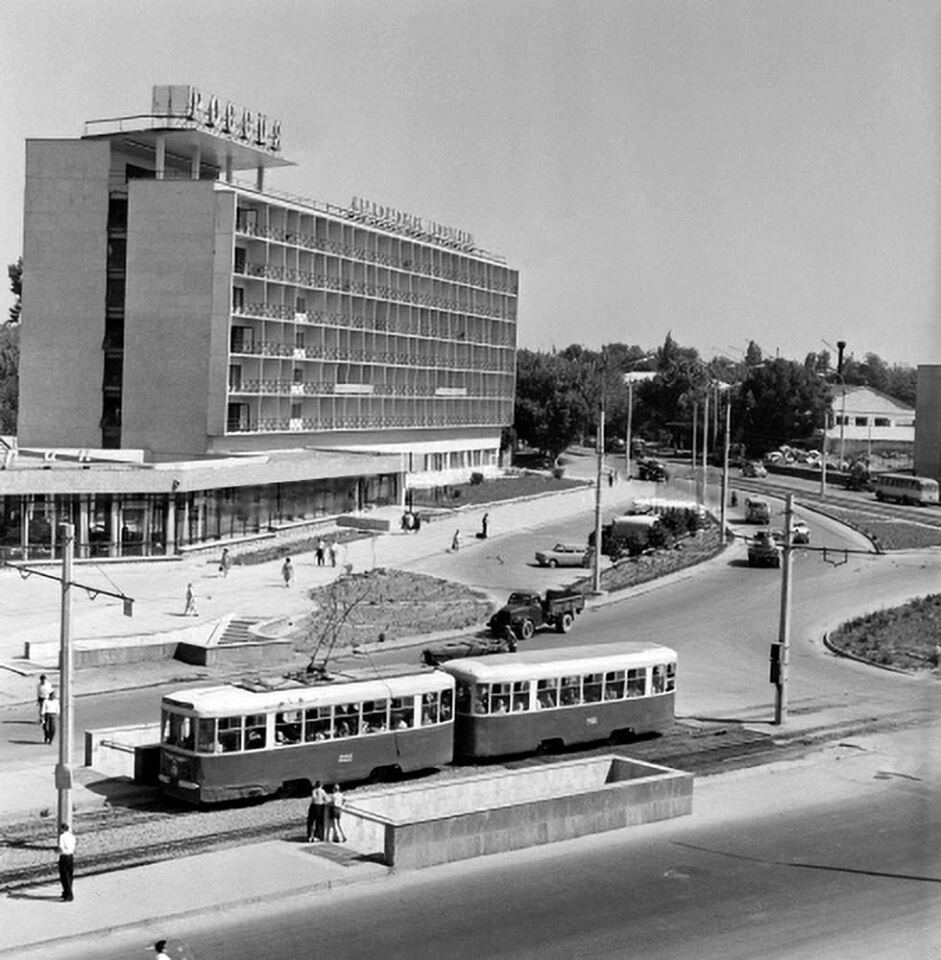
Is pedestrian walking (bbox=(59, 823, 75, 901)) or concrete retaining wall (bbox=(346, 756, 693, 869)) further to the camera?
concrete retaining wall (bbox=(346, 756, 693, 869))

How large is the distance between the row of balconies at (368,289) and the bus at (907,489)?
3406 cm

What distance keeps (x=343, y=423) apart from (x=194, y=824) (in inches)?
2962

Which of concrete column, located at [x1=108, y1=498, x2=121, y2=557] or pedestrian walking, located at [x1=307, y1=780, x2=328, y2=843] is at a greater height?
concrete column, located at [x1=108, y1=498, x2=121, y2=557]

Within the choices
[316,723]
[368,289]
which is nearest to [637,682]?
[316,723]

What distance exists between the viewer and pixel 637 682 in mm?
39812

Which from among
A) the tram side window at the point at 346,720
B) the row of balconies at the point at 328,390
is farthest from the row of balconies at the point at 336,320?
the tram side window at the point at 346,720

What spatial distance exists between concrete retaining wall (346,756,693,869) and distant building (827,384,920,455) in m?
148

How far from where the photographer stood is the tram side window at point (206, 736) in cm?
3138

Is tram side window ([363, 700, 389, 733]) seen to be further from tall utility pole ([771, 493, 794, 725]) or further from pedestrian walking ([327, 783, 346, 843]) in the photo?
tall utility pole ([771, 493, 794, 725])

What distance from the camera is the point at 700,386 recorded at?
181625 mm

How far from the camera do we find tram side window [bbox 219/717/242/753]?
3148cm

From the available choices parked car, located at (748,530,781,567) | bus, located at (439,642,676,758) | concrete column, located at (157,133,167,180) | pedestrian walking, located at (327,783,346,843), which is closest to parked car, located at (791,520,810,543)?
parked car, located at (748,530,781,567)

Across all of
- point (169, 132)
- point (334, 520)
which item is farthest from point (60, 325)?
point (334, 520)

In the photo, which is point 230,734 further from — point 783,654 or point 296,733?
point 783,654
